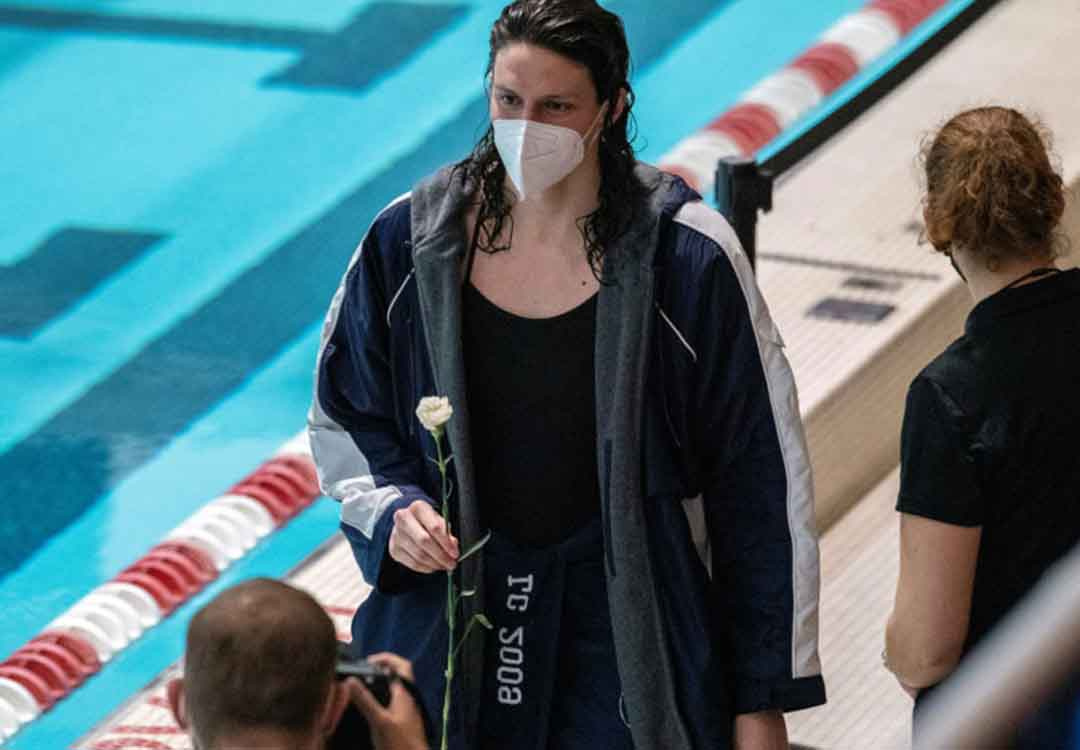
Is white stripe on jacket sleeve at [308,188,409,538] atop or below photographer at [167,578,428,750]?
below

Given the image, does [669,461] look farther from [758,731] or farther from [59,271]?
[59,271]

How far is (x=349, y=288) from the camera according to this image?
2.46 meters

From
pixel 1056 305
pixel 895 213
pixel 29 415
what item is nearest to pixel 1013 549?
pixel 1056 305

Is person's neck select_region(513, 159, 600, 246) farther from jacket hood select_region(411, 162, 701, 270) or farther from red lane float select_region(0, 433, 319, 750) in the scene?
red lane float select_region(0, 433, 319, 750)

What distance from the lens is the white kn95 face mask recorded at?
90.0 inches

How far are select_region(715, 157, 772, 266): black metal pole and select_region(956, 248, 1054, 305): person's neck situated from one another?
4.46ft

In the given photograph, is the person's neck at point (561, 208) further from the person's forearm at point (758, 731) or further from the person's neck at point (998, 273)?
the person's forearm at point (758, 731)

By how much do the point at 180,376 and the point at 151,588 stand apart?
51.6 inches

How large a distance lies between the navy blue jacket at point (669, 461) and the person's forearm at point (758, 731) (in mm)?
21

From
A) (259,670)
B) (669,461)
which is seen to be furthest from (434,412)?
(259,670)

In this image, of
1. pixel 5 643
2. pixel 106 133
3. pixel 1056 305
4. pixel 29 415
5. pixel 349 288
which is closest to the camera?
pixel 1056 305

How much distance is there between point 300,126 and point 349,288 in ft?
15.9

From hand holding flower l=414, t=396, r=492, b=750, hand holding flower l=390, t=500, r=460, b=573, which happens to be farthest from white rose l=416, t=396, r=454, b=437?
hand holding flower l=390, t=500, r=460, b=573

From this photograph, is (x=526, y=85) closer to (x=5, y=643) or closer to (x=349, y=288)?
(x=349, y=288)
